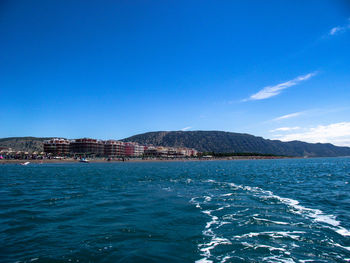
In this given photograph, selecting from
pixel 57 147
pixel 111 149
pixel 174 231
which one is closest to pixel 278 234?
pixel 174 231

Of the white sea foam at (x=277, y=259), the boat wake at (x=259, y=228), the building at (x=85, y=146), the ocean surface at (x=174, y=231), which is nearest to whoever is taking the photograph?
the white sea foam at (x=277, y=259)

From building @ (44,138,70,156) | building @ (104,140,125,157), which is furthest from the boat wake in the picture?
building @ (44,138,70,156)

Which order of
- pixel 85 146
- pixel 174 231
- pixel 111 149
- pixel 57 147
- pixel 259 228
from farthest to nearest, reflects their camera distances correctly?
pixel 111 149, pixel 57 147, pixel 85 146, pixel 259 228, pixel 174 231

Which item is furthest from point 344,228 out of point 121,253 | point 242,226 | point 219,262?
point 121,253

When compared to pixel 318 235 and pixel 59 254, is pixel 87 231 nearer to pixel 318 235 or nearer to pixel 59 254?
pixel 59 254

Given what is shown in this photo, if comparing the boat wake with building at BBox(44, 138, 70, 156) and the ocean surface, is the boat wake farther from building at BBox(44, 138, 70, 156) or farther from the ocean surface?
building at BBox(44, 138, 70, 156)

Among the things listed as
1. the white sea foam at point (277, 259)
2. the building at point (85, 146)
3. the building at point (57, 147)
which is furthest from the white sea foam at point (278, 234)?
the building at point (57, 147)

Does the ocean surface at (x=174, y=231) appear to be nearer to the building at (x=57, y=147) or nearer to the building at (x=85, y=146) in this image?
the building at (x=85, y=146)

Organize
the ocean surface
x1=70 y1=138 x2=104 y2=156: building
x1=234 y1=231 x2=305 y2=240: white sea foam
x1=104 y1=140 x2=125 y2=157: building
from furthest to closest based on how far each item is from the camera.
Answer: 1. x1=104 y1=140 x2=125 y2=157: building
2. x1=70 y1=138 x2=104 y2=156: building
3. x1=234 y1=231 x2=305 y2=240: white sea foam
4. the ocean surface

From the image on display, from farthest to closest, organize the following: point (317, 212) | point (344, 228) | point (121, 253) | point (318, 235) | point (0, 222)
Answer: point (317, 212)
point (0, 222)
point (344, 228)
point (318, 235)
point (121, 253)

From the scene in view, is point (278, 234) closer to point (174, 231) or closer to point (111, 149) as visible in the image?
point (174, 231)

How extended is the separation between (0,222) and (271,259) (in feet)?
44.2

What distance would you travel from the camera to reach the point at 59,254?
8508 millimetres

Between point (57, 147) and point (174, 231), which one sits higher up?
point (57, 147)
